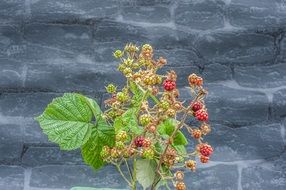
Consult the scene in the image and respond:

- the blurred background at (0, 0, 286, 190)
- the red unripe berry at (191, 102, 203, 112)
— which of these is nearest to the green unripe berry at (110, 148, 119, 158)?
the red unripe berry at (191, 102, 203, 112)

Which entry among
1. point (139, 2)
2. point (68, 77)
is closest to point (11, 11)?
point (68, 77)

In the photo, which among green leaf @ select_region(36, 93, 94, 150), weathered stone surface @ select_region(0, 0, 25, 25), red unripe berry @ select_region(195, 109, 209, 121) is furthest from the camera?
weathered stone surface @ select_region(0, 0, 25, 25)

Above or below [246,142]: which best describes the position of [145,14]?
above

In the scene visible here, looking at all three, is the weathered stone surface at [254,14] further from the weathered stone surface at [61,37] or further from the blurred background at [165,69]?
the weathered stone surface at [61,37]

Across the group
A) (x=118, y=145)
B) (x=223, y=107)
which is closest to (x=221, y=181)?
(x=223, y=107)

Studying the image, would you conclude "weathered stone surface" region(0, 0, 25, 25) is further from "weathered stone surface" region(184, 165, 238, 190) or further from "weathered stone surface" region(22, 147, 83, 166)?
"weathered stone surface" region(184, 165, 238, 190)

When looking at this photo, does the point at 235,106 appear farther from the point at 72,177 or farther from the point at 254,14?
→ the point at 72,177
